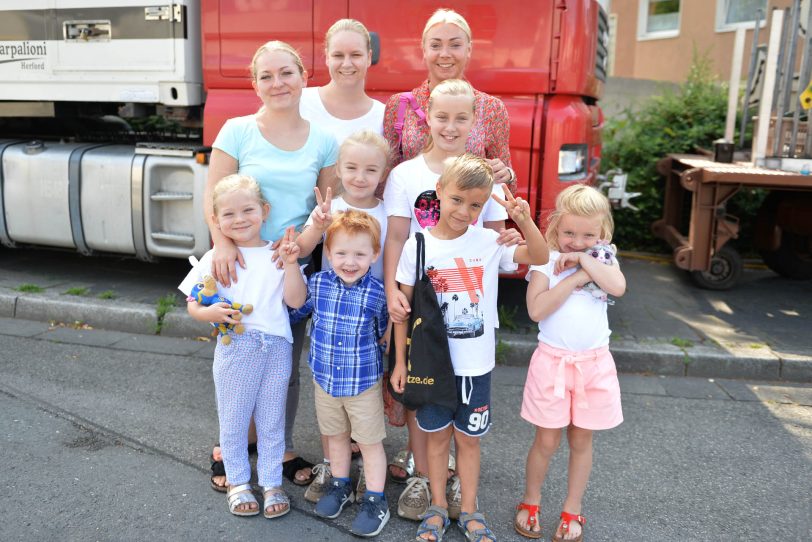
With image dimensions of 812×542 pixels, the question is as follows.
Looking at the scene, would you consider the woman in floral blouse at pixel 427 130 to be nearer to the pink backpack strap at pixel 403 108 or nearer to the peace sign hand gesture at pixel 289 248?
the pink backpack strap at pixel 403 108

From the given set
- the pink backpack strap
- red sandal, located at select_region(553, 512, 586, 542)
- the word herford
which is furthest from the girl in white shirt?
the word herford

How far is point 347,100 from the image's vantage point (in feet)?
9.62

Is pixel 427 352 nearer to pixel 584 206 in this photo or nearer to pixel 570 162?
pixel 584 206

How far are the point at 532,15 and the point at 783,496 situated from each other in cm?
280

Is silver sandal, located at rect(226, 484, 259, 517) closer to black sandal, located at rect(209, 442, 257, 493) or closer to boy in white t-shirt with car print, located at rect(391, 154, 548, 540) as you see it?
black sandal, located at rect(209, 442, 257, 493)

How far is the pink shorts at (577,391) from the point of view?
2.57 m

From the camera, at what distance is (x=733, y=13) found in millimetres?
11414

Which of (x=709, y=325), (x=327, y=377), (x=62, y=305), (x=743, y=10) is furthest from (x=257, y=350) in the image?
(x=743, y=10)

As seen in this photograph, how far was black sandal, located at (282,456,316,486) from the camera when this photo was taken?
9.89 feet

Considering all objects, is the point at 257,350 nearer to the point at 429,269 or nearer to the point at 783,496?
the point at 429,269

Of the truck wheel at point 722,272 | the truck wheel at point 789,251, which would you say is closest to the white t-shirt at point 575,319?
the truck wheel at point 722,272

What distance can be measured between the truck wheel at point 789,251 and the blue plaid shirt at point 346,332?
481cm

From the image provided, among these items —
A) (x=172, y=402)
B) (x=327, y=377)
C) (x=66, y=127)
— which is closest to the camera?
(x=327, y=377)

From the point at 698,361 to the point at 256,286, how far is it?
2.86 metres
